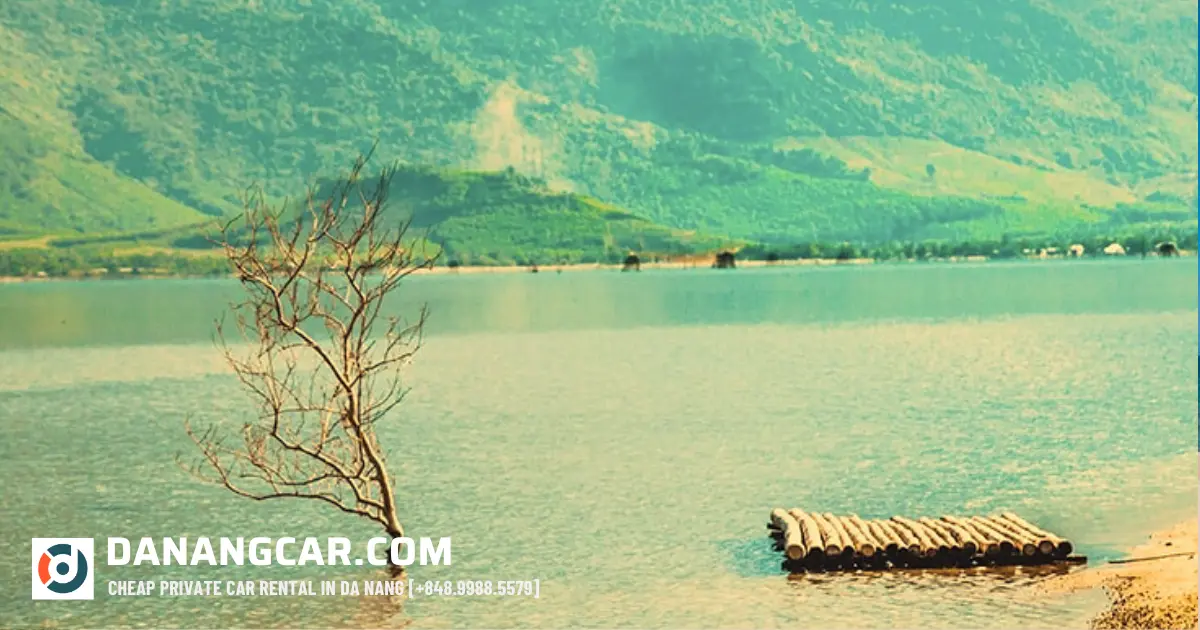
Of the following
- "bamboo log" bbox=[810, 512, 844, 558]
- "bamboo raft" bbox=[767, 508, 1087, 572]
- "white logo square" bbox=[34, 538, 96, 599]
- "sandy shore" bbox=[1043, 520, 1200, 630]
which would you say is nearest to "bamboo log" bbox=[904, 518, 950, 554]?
"bamboo raft" bbox=[767, 508, 1087, 572]

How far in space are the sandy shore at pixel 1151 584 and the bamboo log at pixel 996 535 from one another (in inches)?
59.7

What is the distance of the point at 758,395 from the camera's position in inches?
3442

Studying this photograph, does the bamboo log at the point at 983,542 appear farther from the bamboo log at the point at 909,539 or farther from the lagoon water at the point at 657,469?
the bamboo log at the point at 909,539

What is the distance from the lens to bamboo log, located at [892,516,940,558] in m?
40.8

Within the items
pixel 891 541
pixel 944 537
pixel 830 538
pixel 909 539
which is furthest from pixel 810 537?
pixel 944 537

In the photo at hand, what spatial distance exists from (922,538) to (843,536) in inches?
70.2

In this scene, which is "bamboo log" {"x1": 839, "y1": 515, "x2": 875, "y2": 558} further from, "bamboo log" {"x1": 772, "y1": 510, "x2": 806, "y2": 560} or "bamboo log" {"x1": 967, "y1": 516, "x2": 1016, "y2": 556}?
"bamboo log" {"x1": 967, "y1": 516, "x2": 1016, "y2": 556}

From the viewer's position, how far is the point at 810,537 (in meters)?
42.1

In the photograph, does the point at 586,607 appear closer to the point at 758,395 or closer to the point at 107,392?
the point at 758,395

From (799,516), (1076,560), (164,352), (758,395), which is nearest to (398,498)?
(799,516)

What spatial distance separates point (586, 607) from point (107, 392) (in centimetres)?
6123

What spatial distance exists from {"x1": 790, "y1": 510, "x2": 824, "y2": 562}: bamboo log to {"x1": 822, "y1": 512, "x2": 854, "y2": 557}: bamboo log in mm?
442

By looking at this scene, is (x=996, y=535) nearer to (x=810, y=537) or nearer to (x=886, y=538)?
(x=886, y=538)

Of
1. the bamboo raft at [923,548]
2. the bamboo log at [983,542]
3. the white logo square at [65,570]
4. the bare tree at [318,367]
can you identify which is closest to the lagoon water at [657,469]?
the white logo square at [65,570]
